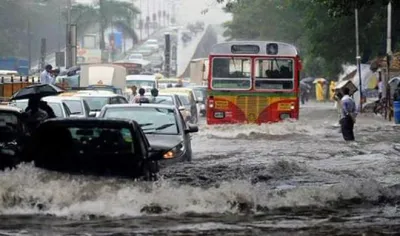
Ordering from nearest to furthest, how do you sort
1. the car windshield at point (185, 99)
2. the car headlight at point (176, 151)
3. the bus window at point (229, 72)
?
1. the car headlight at point (176, 151)
2. the bus window at point (229, 72)
3. the car windshield at point (185, 99)

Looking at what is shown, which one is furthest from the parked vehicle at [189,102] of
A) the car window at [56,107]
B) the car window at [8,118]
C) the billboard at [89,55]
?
the billboard at [89,55]

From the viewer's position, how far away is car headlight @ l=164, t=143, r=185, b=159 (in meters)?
16.5

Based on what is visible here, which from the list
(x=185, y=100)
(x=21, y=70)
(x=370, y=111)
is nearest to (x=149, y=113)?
(x=185, y=100)

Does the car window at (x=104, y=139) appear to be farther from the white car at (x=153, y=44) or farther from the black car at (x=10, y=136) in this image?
the white car at (x=153, y=44)

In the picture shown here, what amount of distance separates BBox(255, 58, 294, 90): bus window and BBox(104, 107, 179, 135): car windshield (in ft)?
38.4

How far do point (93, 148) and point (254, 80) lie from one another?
17.8m

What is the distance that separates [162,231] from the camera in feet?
37.5

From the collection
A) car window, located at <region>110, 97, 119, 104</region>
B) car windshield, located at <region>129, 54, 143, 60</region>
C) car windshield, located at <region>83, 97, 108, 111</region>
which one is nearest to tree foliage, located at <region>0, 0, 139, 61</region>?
car windshield, located at <region>129, 54, 143, 60</region>

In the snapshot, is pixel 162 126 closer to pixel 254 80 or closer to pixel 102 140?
pixel 102 140

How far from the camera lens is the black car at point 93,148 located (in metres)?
12.7

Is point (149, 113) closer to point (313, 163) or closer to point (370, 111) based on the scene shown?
point (313, 163)

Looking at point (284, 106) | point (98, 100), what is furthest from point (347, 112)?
point (98, 100)

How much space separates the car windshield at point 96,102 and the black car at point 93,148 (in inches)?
559

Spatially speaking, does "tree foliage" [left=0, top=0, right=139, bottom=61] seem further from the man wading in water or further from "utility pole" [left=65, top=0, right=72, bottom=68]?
the man wading in water
